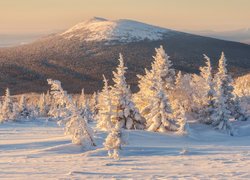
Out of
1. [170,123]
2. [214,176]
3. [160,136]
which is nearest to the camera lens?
[214,176]

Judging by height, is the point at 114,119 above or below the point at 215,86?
below

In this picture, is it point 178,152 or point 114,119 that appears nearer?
point 178,152

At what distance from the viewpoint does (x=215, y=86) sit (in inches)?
1828

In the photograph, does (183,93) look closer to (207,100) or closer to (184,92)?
(184,92)

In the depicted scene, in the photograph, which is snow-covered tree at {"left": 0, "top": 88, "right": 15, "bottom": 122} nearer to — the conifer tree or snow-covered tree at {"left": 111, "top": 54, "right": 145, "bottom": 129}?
snow-covered tree at {"left": 111, "top": 54, "right": 145, "bottom": 129}

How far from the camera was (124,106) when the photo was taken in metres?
41.7

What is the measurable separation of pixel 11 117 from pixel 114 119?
34.6 m

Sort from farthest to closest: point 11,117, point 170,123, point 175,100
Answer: point 11,117 → point 175,100 → point 170,123

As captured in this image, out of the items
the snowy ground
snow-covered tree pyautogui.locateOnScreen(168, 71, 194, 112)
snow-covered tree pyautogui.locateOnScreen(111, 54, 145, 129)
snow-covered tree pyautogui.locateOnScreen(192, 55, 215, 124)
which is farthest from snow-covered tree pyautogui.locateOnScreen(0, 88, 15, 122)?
the snowy ground

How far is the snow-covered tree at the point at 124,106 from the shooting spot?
41.2 m

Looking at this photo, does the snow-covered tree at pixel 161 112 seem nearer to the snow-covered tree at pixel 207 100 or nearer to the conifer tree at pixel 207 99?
the snow-covered tree at pixel 207 100

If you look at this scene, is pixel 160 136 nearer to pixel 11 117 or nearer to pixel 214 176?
pixel 214 176

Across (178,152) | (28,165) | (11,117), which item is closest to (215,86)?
(178,152)

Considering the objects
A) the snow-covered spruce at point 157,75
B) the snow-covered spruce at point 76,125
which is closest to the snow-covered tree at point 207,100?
the snow-covered spruce at point 157,75
